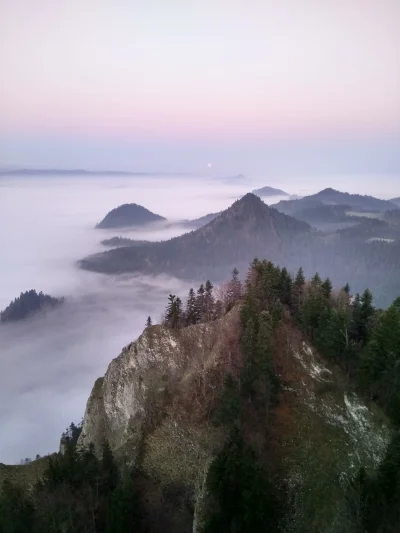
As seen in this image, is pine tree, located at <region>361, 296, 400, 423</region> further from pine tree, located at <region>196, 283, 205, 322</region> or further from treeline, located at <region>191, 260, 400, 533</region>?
pine tree, located at <region>196, 283, 205, 322</region>

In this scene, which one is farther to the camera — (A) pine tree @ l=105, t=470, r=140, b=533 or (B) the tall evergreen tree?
(B) the tall evergreen tree

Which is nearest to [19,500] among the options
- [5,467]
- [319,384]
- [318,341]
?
[5,467]

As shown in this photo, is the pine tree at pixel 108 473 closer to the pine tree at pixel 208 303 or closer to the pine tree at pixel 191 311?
the pine tree at pixel 191 311

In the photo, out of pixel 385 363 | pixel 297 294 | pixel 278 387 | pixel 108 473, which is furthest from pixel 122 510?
pixel 297 294

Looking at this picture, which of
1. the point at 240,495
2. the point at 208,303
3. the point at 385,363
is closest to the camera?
the point at 240,495

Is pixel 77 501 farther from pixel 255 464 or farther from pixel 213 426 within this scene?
pixel 255 464

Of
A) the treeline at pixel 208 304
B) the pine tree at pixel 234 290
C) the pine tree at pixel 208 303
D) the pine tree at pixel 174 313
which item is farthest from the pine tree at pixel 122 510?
the pine tree at pixel 234 290

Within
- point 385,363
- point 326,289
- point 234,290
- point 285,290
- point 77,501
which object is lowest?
point 77,501

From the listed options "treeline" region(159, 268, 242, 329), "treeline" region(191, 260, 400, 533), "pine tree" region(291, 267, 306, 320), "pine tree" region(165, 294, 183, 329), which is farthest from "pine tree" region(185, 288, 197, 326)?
"pine tree" region(291, 267, 306, 320)

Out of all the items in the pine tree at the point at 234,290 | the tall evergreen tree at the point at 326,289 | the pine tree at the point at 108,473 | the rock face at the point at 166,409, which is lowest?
the pine tree at the point at 108,473
